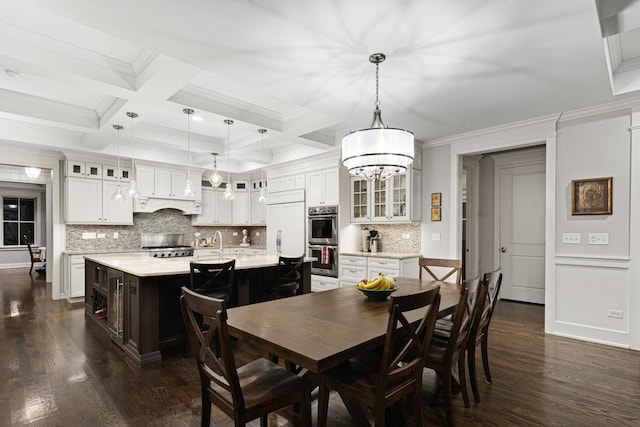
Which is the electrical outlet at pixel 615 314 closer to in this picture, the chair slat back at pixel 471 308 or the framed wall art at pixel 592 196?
the framed wall art at pixel 592 196

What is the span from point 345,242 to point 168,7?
4383 millimetres

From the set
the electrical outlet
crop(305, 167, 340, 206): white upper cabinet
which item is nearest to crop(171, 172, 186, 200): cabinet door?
crop(305, 167, 340, 206): white upper cabinet

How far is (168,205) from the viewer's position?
6.96 meters

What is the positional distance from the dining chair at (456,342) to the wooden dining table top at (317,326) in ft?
0.51

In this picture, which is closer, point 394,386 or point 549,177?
point 394,386

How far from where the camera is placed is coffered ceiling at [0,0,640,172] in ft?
6.90

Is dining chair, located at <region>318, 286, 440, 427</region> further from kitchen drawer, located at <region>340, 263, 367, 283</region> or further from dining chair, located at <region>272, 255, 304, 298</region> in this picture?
kitchen drawer, located at <region>340, 263, 367, 283</region>

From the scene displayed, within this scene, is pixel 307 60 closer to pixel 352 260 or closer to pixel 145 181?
pixel 352 260

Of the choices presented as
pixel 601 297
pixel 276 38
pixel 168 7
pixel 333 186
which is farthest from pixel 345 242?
pixel 168 7

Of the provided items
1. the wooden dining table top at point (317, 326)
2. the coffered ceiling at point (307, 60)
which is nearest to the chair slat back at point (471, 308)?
the wooden dining table top at point (317, 326)

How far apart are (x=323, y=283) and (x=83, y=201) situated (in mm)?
4418

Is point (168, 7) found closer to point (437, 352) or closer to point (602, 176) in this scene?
point (437, 352)

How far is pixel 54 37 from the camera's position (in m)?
2.74

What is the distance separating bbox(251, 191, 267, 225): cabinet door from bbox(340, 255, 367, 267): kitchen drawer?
2748mm
